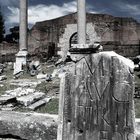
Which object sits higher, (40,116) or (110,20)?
(110,20)

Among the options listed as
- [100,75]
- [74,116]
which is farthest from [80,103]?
[100,75]

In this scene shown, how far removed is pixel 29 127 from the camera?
2.80 metres

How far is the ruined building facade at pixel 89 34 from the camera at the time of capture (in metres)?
22.2

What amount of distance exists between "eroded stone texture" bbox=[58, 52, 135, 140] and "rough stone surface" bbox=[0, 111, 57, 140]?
350 mm

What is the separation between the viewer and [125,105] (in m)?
2.24

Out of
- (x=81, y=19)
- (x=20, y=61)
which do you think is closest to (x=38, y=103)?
(x=81, y=19)

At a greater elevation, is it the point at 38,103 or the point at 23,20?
the point at 23,20

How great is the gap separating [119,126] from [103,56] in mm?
519

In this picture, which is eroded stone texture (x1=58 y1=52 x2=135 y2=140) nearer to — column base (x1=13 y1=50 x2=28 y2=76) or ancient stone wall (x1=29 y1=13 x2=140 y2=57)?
column base (x1=13 y1=50 x2=28 y2=76)

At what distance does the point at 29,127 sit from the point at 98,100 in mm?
802

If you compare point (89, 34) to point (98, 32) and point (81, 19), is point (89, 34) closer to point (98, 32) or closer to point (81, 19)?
point (98, 32)

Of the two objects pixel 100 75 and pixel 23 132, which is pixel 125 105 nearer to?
pixel 100 75

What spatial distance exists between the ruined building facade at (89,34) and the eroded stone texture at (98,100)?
60.9 ft

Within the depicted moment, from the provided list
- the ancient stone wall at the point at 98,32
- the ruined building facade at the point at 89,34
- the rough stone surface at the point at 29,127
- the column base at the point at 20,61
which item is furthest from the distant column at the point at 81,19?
the rough stone surface at the point at 29,127
